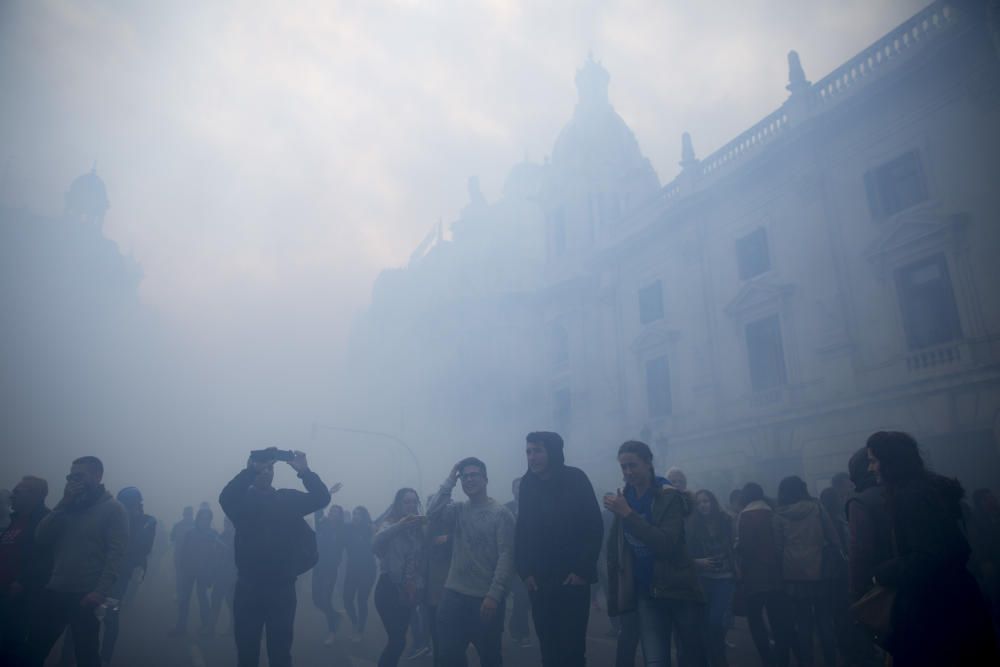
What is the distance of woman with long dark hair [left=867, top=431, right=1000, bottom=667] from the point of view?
288 cm

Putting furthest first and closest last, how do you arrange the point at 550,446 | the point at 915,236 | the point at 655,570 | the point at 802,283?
the point at 802,283 → the point at 915,236 → the point at 550,446 → the point at 655,570

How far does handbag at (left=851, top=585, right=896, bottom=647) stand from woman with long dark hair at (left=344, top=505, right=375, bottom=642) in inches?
282

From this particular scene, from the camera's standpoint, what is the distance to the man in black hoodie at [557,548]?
399 cm

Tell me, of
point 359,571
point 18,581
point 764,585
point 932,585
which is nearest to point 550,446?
point 932,585

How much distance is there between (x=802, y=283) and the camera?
1709cm

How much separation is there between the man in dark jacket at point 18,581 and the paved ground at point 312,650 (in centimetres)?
298

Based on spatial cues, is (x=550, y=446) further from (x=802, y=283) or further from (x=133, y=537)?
(x=802, y=283)

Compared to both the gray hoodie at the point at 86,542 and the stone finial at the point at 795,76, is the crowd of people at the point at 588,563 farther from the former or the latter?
the stone finial at the point at 795,76

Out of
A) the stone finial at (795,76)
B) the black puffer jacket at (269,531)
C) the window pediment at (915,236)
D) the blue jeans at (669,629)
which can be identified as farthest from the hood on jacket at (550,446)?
the stone finial at (795,76)

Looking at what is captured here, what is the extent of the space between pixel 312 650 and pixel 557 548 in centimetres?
600

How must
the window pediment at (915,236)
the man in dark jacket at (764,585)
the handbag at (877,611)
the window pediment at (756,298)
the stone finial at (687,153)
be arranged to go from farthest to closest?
1. the stone finial at (687,153)
2. the window pediment at (756,298)
3. the window pediment at (915,236)
4. the man in dark jacket at (764,585)
5. the handbag at (877,611)

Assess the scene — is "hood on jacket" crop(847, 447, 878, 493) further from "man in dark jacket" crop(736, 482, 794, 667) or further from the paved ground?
the paved ground

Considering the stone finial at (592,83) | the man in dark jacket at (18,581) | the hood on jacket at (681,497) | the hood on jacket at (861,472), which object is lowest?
the man in dark jacket at (18,581)

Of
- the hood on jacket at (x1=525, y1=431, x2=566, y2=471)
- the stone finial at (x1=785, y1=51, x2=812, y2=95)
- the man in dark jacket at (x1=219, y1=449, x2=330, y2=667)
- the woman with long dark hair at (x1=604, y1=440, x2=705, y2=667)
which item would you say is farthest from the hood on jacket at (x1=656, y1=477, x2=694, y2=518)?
the stone finial at (x1=785, y1=51, x2=812, y2=95)
